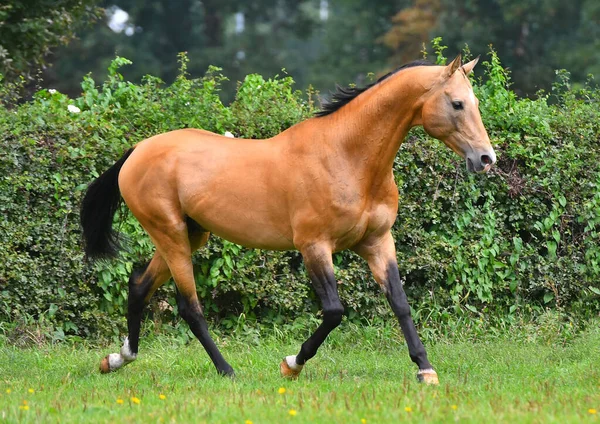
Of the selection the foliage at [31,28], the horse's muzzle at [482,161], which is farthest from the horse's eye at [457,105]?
the foliage at [31,28]

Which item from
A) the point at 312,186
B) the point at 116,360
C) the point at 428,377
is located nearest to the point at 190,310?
the point at 116,360

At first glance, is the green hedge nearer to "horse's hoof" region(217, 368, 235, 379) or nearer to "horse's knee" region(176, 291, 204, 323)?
"horse's knee" region(176, 291, 204, 323)

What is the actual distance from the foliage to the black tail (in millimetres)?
5692

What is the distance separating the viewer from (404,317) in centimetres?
645

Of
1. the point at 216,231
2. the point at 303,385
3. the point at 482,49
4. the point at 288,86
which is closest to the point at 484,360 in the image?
the point at 303,385

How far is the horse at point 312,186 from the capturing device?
20.8 ft

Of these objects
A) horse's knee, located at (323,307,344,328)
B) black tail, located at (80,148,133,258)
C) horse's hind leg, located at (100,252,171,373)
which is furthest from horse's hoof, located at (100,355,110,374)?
horse's knee, located at (323,307,344,328)

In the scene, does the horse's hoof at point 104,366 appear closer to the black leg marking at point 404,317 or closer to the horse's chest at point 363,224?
the horse's chest at point 363,224

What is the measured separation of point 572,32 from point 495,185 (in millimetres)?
24435

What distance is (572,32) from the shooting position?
31.6 meters

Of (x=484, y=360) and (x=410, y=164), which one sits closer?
(x=484, y=360)

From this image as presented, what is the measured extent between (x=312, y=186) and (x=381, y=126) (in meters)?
0.63

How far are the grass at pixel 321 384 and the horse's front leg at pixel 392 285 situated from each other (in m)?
0.20

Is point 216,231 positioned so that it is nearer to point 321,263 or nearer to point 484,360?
point 321,263
